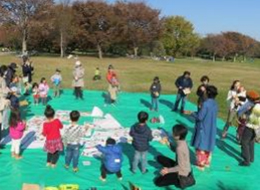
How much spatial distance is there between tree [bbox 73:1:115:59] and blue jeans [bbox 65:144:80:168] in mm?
54828

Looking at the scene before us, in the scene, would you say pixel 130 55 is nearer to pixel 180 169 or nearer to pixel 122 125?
pixel 122 125

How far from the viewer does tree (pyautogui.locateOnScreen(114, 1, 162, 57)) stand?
67.4 metres

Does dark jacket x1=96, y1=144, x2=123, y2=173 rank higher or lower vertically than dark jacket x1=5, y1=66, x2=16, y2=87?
lower

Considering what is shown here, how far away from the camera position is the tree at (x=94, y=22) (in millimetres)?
62625

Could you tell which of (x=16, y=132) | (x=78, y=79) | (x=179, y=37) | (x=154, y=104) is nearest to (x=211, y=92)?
(x=16, y=132)

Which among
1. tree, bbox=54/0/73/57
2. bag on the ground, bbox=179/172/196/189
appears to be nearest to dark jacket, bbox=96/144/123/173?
bag on the ground, bbox=179/172/196/189

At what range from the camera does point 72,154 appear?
839cm

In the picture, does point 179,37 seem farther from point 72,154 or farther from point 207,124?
point 72,154

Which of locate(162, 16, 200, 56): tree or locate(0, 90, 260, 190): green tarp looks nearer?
locate(0, 90, 260, 190): green tarp

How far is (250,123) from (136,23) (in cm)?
6290

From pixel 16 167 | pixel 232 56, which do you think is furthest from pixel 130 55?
pixel 16 167

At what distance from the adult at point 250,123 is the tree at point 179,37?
272ft

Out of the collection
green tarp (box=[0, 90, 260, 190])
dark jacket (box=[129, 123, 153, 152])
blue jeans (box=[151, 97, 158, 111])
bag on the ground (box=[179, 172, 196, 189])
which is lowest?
green tarp (box=[0, 90, 260, 190])

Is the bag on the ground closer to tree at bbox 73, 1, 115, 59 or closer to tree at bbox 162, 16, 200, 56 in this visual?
tree at bbox 73, 1, 115, 59
